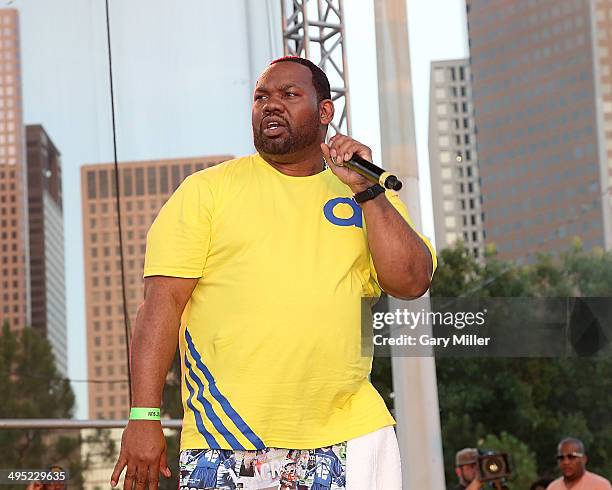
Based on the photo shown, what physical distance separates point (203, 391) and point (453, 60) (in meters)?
6.62

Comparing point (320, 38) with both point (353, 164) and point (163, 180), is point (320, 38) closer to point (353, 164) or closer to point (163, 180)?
point (163, 180)

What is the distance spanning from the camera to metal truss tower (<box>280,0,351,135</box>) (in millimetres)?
5617

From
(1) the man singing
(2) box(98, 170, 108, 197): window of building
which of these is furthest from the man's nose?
(2) box(98, 170, 108, 197): window of building

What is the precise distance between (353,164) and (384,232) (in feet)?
0.41

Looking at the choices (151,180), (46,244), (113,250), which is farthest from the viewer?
(46,244)

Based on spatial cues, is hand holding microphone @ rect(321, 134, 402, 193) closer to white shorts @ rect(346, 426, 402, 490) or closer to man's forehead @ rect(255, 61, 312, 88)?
man's forehead @ rect(255, 61, 312, 88)

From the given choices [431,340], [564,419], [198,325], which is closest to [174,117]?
[431,340]

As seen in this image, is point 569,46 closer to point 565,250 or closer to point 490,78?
point 490,78

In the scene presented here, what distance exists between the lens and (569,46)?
28.5 feet

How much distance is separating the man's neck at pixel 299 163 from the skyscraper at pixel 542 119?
20.1ft

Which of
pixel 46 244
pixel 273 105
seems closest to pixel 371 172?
pixel 273 105

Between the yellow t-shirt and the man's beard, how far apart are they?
53 mm

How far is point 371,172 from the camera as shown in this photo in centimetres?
181

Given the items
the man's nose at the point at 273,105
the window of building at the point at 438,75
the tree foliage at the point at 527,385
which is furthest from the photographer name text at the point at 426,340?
the window of building at the point at 438,75
